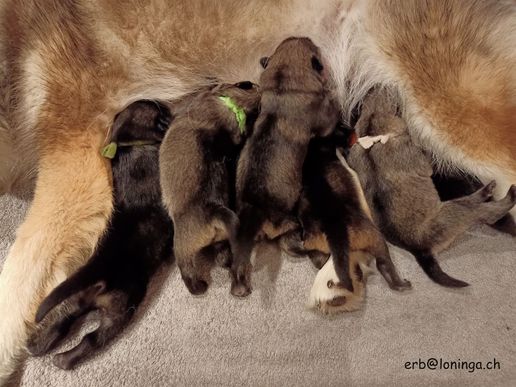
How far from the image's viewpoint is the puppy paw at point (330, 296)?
1.48 metres

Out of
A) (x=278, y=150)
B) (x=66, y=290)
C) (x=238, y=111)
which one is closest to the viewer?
(x=66, y=290)

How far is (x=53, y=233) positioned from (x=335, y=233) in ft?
2.51

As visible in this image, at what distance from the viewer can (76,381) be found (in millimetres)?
1422

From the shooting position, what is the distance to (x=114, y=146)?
1492 mm

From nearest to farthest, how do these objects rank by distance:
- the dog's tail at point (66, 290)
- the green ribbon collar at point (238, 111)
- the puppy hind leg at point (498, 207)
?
1. the dog's tail at point (66, 290)
2. the puppy hind leg at point (498, 207)
3. the green ribbon collar at point (238, 111)

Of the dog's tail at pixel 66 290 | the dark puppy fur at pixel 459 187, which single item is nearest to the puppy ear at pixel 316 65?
the dark puppy fur at pixel 459 187

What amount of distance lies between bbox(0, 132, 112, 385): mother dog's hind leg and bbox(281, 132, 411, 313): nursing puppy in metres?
0.56

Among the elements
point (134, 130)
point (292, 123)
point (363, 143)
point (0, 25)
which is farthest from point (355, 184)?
point (0, 25)

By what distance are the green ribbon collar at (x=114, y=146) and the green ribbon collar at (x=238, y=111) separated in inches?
9.5

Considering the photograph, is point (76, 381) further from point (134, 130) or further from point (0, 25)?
point (0, 25)

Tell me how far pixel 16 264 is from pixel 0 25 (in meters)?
0.70

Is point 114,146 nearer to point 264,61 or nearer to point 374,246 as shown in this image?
point 264,61

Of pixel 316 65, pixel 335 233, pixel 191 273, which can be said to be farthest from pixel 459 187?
pixel 191 273

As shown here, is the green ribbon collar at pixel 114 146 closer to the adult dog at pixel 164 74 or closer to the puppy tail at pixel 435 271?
the adult dog at pixel 164 74
